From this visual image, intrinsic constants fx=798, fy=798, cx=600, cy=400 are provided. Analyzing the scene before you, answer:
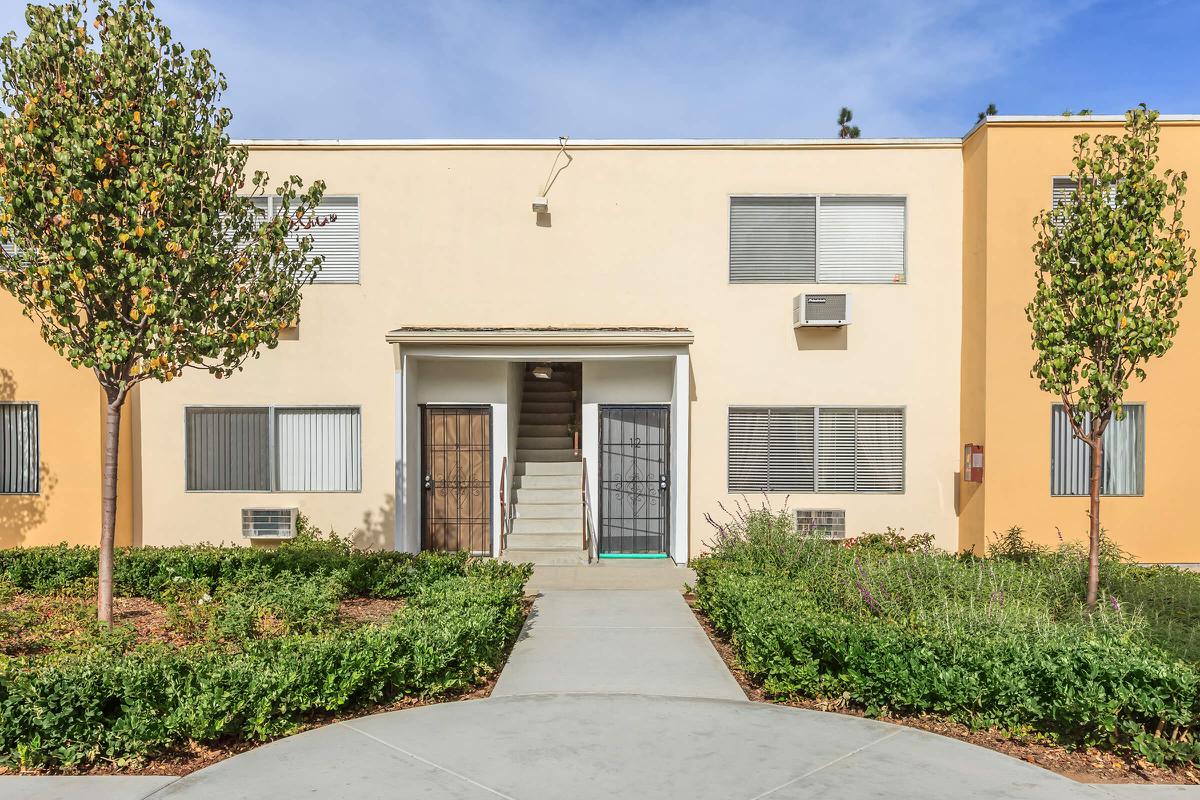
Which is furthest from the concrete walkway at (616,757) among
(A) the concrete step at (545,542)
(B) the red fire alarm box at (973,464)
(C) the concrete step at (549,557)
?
(B) the red fire alarm box at (973,464)

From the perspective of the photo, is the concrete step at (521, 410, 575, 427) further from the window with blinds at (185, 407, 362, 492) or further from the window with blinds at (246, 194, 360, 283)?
the window with blinds at (246, 194, 360, 283)

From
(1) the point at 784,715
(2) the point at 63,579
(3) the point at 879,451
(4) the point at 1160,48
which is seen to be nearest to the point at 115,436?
(2) the point at 63,579

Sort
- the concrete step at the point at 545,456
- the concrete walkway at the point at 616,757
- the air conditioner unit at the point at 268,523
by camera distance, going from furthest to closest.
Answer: the concrete step at the point at 545,456 < the air conditioner unit at the point at 268,523 < the concrete walkway at the point at 616,757

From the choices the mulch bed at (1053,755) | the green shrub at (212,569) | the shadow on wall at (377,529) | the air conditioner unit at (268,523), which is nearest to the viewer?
the mulch bed at (1053,755)

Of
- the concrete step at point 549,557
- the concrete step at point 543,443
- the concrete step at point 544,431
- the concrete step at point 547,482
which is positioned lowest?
the concrete step at point 549,557

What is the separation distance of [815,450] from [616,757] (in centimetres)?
727

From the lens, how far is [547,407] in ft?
47.0

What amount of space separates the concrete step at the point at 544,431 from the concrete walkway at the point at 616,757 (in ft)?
24.1

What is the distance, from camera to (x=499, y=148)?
1130cm

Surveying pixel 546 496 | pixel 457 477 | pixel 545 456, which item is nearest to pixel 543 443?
pixel 545 456

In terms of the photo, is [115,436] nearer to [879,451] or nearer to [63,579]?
[63,579]

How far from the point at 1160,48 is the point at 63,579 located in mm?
17305

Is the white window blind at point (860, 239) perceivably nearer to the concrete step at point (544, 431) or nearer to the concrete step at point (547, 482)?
the concrete step at point (547, 482)

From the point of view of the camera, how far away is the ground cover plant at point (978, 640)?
15.9 feet
